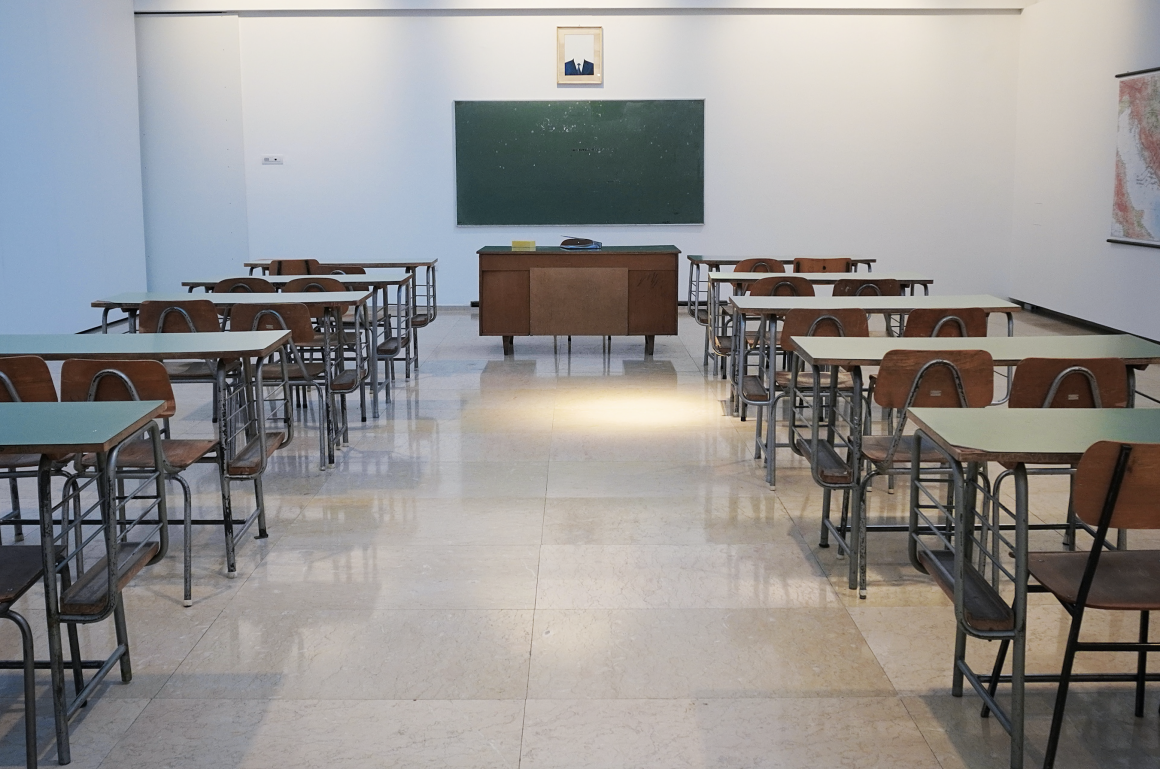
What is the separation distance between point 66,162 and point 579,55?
15.8ft

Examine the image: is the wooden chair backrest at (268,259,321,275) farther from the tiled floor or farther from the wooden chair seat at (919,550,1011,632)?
the wooden chair seat at (919,550,1011,632)

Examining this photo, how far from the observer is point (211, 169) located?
1095 centimetres

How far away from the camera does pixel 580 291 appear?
27.3 feet

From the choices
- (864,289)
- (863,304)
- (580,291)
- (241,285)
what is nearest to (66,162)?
(241,285)

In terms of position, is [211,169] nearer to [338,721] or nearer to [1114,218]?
[1114,218]

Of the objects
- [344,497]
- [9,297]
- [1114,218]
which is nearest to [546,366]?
[344,497]

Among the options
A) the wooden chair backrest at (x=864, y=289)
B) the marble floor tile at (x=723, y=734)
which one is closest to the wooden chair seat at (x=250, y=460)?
the marble floor tile at (x=723, y=734)

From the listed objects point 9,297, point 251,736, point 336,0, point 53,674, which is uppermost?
point 336,0

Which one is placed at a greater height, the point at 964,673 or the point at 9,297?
the point at 9,297

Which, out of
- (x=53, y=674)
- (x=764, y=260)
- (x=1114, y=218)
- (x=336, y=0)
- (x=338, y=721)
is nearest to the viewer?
(x=53, y=674)

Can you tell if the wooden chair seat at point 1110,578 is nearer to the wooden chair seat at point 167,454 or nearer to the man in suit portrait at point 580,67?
the wooden chair seat at point 167,454

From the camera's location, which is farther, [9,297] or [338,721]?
[9,297]

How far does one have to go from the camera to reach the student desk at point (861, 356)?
3.61 metres

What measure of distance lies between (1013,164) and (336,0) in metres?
7.00
